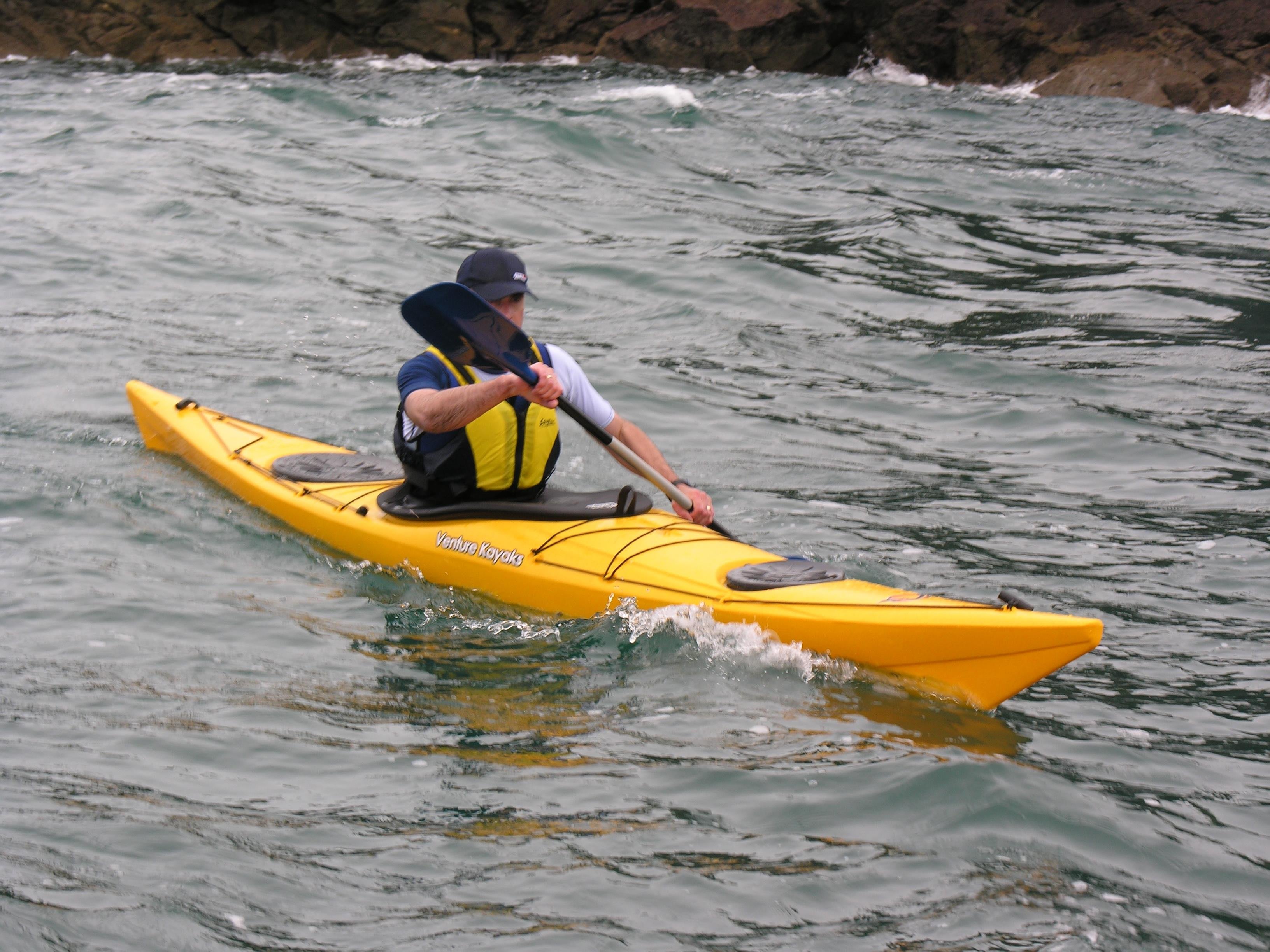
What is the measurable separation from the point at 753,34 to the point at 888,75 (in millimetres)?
1879

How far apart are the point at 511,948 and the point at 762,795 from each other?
817 millimetres

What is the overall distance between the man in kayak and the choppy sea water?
0.44 metres

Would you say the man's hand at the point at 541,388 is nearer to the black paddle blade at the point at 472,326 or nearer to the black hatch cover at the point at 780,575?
the black paddle blade at the point at 472,326

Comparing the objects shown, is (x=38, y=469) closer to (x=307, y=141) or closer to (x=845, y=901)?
(x=845, y=901)

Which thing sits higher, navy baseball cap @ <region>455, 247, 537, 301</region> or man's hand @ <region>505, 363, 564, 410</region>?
navy baseball cap @ <region>455, 247, 537, 301</region>

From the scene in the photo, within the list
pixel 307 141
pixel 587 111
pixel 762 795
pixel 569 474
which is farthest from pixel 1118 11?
pixel 762 795

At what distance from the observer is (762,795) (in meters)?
3.13

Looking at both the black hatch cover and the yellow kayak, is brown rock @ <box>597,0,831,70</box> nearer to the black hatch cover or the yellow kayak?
the yellow kayak

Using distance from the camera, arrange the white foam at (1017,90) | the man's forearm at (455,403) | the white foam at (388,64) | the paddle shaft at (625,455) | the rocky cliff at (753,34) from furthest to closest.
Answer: the white foam at (388,64) → the white foam at (1017,90) → the rocky cliff at (753,34) → the paddle shaft at (625,455) → the man's forearm at (455,403)

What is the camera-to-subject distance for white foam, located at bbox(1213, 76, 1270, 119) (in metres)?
13.9

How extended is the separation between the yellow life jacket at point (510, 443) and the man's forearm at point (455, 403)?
96mm

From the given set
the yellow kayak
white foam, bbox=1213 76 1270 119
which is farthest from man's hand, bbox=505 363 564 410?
white foam, bbox=1213 76 1270 119

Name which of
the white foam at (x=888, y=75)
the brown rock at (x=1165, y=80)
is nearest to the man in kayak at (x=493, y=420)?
the brown rock at (x=1165, y=80)

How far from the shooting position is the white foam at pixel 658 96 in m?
13.5
